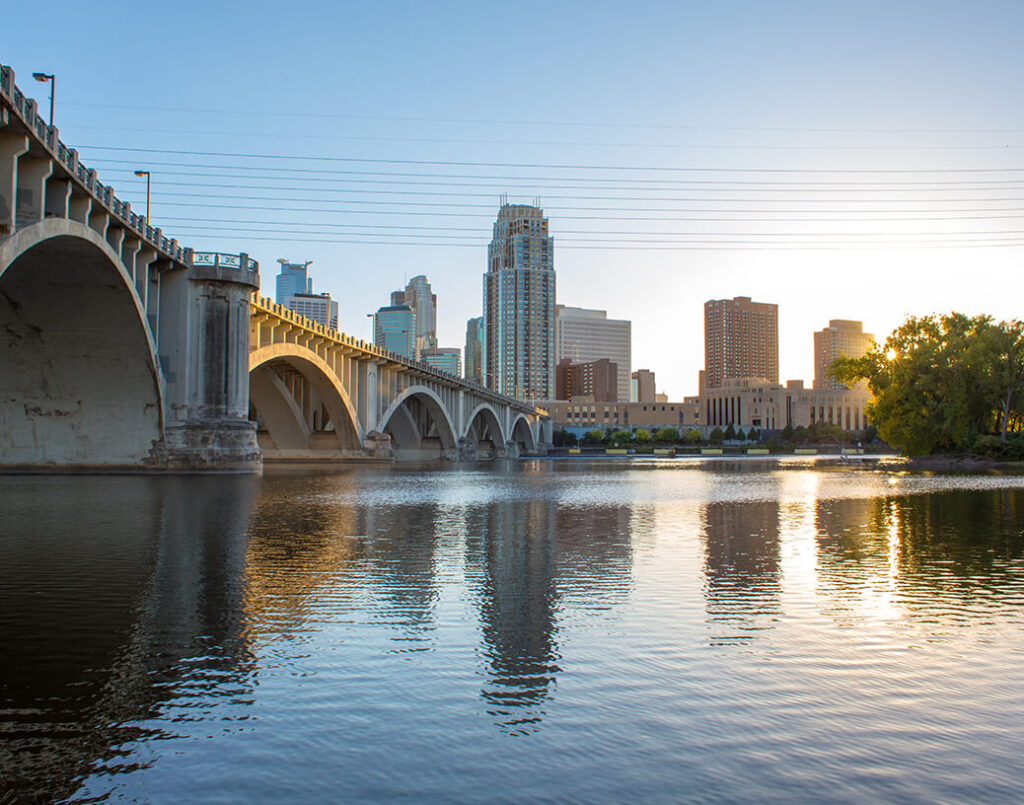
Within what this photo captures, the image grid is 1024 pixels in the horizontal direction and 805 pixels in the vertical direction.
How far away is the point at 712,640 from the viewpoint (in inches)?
364

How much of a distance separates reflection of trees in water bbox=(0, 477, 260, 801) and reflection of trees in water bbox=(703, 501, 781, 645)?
5.49 m

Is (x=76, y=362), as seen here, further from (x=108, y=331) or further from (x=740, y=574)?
(x=740, y=574)

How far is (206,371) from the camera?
51.2 m

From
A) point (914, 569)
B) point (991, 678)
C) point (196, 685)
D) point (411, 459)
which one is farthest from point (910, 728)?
point (411, 459)

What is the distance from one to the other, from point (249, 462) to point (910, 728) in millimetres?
48948

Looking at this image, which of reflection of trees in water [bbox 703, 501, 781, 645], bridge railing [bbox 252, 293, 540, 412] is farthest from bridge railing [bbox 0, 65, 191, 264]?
reflection of trees in water [bbox 703, 501, 781, 645]

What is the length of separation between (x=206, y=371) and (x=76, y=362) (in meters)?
7.79

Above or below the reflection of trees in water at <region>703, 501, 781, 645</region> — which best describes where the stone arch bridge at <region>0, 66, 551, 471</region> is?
above

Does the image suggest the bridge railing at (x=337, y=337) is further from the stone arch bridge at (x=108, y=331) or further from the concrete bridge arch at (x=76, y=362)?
the concrete bridge arch at (x=76, y=362)

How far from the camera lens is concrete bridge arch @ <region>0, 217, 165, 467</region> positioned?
130 ft

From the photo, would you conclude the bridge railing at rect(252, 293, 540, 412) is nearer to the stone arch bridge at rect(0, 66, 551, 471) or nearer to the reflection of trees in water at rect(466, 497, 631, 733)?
the stone arch bridge at rect(0, 66, 551, 471)

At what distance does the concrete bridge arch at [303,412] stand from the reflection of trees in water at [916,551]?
1957 inches

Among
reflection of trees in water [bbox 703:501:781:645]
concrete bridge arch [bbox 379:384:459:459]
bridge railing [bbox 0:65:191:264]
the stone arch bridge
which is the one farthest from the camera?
concrete bridge arch [bbox 379:384:459:459]

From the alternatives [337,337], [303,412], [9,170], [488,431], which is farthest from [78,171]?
[488,431]
